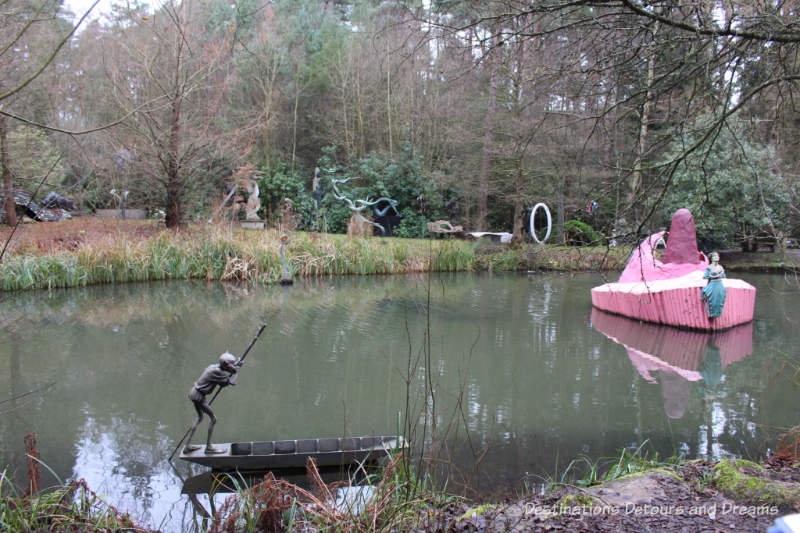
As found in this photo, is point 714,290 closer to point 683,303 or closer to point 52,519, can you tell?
point 683,303

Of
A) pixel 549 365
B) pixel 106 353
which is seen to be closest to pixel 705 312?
pixel 549 365

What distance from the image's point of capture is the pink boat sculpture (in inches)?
310

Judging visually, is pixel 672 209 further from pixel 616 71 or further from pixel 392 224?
pixel 616 71

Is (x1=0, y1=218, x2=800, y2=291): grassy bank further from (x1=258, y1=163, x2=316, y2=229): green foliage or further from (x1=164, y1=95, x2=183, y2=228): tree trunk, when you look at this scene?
(x1=258, y1=163, x2=316, y2=229): green foliage

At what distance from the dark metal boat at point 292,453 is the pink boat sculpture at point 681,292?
197 inches

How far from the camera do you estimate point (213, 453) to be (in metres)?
3.41

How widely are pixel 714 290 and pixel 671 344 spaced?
3.33 ft

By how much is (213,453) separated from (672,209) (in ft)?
50.1

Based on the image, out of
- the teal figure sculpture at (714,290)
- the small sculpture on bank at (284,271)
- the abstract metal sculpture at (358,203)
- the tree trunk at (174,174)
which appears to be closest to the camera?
the teal figure sculpture at (714,290)

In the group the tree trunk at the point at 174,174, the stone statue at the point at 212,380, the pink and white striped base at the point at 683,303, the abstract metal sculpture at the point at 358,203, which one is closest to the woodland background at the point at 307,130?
the tree trunk at the point at 174,174

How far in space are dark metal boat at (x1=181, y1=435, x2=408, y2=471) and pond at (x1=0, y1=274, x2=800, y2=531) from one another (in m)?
0.26

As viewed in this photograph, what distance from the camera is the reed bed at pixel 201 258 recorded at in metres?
10.3

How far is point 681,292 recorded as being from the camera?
7.97 m

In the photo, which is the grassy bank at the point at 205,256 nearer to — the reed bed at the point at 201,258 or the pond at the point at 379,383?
the reed bed at the point at 201,258
